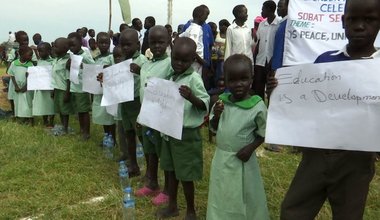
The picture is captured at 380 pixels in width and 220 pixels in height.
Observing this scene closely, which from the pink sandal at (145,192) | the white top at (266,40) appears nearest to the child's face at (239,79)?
the pink sandal at (145,192)

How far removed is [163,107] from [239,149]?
0.81 metres

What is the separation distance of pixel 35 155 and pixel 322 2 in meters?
4.07

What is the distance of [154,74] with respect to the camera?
354cm

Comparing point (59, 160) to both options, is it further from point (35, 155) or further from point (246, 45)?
point (246, 45)

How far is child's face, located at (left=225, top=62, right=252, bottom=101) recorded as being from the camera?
257cm

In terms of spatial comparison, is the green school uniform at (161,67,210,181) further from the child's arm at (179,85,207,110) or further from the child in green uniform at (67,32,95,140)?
the child in green uniform at (67,32,95,140)

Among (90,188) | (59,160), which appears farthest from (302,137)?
(59,160)

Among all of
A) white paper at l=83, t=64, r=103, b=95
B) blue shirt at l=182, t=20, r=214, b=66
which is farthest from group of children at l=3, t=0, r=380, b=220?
blue shirt at l=182, t=20, r=214, b=66

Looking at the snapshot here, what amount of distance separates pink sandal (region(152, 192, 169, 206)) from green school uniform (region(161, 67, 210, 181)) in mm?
615

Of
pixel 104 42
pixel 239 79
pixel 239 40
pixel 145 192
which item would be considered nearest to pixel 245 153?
pixel 239 79

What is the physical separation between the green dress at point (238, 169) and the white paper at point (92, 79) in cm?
275

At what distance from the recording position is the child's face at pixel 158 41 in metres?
3.45

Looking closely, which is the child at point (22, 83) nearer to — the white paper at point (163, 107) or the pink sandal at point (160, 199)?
the pink sandal at point (160, 199)

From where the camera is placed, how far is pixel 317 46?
12.5 feet
